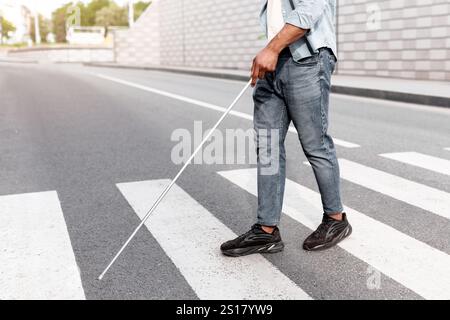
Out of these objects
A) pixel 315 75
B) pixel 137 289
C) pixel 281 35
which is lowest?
pixel 137 289

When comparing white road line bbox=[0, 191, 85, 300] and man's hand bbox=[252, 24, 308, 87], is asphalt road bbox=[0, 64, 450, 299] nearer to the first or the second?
white road line bbox=[0, 191, 85, 300]

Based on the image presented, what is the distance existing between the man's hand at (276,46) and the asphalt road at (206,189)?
3.57ft

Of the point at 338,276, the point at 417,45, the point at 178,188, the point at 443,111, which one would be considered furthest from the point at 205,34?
the point at 338,276

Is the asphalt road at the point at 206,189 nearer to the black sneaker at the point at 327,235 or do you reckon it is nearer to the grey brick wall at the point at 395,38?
the black sneaker at the point at 327,235

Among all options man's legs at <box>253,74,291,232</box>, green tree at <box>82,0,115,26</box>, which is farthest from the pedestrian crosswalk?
green tree at <box>82,0,115,26</box>

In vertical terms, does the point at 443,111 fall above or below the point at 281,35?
below

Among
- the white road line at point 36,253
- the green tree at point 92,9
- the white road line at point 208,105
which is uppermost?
the green tree at point 92,9

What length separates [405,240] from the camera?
3408 mm

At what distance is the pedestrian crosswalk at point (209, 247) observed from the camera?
277 centimetres

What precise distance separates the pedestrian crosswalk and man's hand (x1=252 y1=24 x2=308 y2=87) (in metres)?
1.09

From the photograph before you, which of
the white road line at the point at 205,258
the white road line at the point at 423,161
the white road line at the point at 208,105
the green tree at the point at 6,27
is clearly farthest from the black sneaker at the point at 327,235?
the green tree at the point at 6,27
